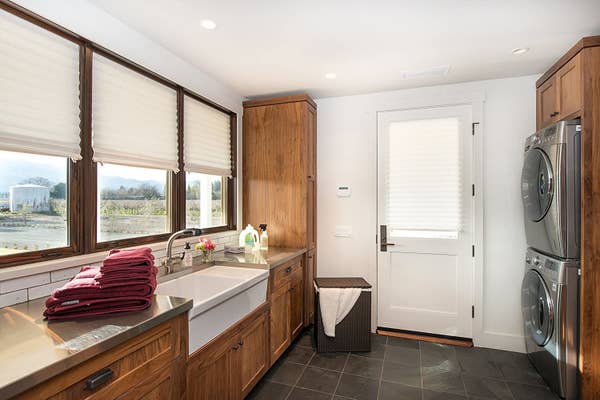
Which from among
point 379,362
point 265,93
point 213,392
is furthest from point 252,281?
point 265,93

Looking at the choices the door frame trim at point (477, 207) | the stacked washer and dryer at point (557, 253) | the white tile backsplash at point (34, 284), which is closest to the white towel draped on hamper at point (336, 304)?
the door frame trim at point (477, 207)

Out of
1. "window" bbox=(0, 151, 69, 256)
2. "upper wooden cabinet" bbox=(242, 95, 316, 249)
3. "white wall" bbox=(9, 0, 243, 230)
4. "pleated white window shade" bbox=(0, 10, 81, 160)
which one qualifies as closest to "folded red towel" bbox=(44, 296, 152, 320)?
"window" bbox=(0, 151, 69, 256)

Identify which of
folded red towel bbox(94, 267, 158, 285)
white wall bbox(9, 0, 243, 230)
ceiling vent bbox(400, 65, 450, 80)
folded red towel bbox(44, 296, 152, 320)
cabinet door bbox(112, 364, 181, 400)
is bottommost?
cabinet door bbox(112, 364, 181, 400)

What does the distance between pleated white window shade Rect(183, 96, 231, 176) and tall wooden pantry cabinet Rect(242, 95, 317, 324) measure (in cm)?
29

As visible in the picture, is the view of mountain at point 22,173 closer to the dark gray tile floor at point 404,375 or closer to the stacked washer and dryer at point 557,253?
the dark gray tile floor at point 404,375

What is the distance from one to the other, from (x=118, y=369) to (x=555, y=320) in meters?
2.68

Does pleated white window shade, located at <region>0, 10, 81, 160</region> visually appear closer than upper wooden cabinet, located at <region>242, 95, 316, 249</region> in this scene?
Yes

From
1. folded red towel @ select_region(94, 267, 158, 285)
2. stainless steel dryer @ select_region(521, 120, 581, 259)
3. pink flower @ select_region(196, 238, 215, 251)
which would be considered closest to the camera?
folded red towel @ select_region(94, 267, 158, 285)

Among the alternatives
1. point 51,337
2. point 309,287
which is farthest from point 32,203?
point 309,287

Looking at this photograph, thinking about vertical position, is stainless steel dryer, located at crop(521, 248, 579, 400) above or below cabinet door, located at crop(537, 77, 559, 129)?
below

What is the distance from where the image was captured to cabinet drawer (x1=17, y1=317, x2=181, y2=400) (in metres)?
0.96

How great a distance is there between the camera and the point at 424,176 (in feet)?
10.3

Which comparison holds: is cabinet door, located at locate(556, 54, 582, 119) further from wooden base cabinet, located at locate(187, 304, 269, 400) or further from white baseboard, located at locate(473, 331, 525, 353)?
wooden base cabinet, located at locate(187, 304, 269, 400)

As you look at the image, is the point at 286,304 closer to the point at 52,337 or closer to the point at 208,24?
the point at 52,337
